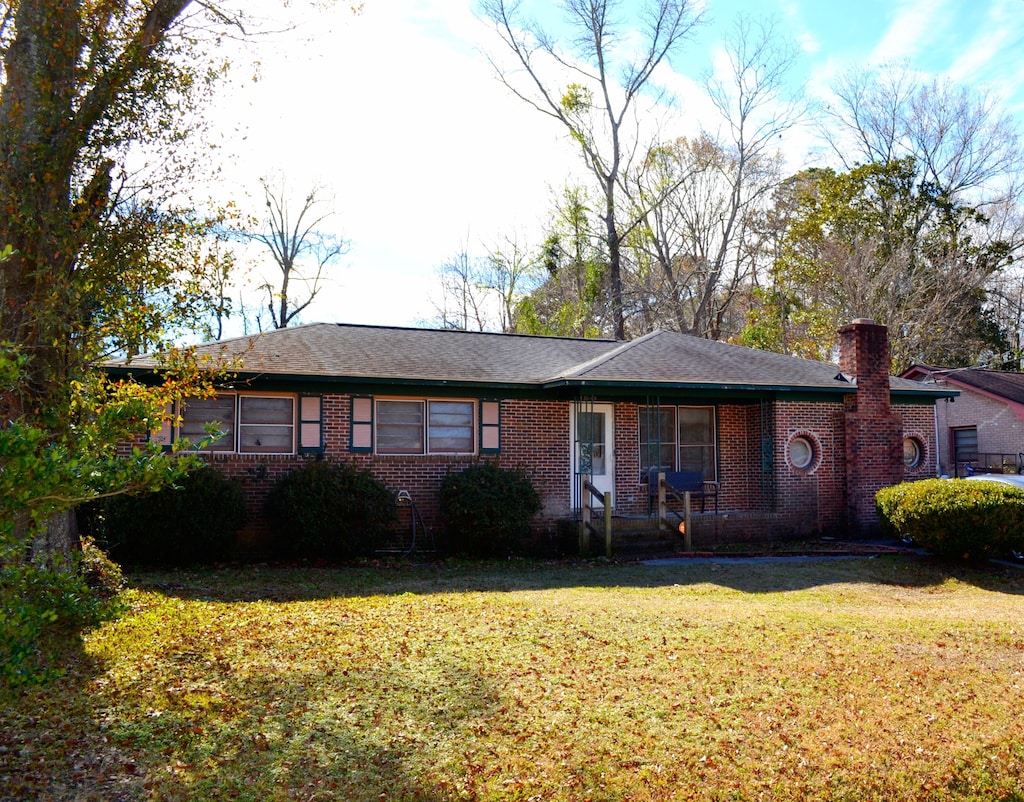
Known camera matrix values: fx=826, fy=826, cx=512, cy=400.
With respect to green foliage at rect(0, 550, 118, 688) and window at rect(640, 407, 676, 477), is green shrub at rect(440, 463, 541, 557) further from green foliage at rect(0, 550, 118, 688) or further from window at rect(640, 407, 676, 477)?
green foliage at rect(0, 550, 118, 688)

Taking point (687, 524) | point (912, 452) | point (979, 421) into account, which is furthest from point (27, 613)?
point (979, 421)

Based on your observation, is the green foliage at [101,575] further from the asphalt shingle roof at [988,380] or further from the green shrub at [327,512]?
the asphalt shingle roof at [988,380]

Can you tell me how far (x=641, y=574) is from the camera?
12078 millimetres

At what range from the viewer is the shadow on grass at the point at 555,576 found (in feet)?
33.4

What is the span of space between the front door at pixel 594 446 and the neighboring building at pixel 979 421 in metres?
13.1

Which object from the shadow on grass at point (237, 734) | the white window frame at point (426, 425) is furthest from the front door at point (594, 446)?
the shadow on grass at point (237, 734)

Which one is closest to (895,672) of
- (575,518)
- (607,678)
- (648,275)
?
(607,678)

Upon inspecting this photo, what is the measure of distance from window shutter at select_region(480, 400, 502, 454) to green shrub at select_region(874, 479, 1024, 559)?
663 centimetres

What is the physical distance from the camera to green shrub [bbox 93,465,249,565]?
11320 mm

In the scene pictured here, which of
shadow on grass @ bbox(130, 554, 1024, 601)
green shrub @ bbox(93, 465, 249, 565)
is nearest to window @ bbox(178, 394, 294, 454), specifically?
green shrub @ bbox(93, 465, 249, 565)

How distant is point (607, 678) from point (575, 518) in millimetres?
8240

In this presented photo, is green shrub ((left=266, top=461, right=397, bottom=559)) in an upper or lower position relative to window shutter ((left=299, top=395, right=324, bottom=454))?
lower

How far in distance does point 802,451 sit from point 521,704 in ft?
39.1

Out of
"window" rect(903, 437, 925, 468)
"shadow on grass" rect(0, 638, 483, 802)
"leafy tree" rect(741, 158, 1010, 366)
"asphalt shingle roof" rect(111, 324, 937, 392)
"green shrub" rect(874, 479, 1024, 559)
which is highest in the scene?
"leafy tree" rect(741, 158, 1010, 366)
